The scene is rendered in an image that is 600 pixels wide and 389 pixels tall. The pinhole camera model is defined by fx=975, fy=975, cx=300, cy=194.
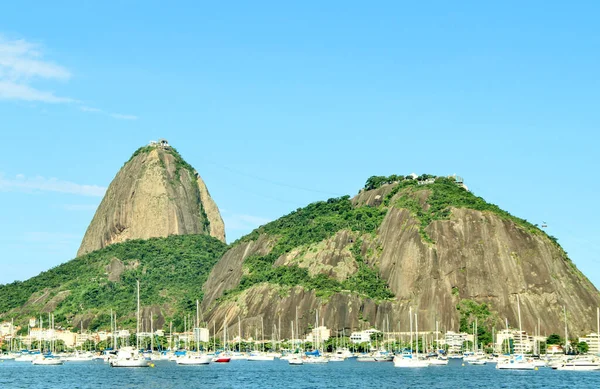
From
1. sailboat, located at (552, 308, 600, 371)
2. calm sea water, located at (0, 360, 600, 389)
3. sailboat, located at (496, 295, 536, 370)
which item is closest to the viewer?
calm sea water, located at (0, 360, 600, 389)

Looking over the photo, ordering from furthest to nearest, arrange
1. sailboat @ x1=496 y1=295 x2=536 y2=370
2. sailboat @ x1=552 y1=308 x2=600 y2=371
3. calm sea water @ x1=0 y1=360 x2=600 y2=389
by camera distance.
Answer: sailboat @ x1=552 y1=308 x2=600 y2=371 < sailboat @ x1=496 y1=295 x2=536 y2=370 < calm sea water @ x1=0 y1=360 x2=600 y2=389

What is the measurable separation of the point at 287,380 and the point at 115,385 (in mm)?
31527

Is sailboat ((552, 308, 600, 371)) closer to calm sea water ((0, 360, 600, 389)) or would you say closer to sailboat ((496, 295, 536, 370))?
calm sea water ((0, 360, 600, 389))

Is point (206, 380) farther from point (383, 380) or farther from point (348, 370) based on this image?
point (348, 370)

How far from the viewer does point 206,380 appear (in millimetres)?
160625

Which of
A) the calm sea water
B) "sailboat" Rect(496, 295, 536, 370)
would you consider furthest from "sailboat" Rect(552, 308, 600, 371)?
"sailboat" Rect(496, 295, 536, 370)

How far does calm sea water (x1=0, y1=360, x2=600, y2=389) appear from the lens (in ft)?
490

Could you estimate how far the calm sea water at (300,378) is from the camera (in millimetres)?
149375

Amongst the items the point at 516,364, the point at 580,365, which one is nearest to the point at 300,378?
the point at 516,364

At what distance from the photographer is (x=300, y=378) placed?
557 feet

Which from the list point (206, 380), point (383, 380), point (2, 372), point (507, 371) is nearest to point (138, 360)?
point (2, 372)

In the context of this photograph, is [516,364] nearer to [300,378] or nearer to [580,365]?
[580,365]

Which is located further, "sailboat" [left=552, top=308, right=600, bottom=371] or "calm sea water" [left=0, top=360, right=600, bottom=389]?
"sailboat" [left=552, top=308, right=600, bottom=371]

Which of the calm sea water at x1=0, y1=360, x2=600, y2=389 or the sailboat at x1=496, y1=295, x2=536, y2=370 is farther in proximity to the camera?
the sailboat at x1=496, y1=295, x2=536, y2=370
